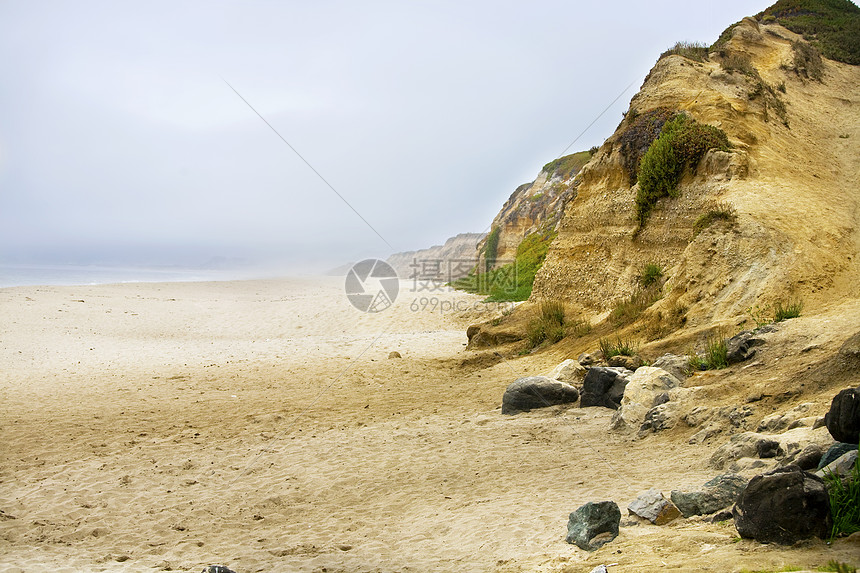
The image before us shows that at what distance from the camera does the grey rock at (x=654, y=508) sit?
486 cm

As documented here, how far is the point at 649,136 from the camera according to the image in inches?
629

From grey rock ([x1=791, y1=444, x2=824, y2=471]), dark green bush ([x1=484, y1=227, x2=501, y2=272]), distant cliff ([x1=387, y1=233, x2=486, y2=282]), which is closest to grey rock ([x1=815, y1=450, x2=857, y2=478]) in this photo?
grey rock ([x1=791, y1=444, x2=824, y2=471])

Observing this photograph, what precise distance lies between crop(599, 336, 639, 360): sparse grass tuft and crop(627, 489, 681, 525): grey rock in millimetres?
5657

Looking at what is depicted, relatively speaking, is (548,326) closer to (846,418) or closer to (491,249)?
(846,418)

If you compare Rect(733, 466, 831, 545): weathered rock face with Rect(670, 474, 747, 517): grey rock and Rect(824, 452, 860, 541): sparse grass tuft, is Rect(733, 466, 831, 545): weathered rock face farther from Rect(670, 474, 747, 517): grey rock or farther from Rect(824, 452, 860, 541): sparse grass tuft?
Rect(670, 474, 747, 517): grey rock

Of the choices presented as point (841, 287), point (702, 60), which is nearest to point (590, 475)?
point (841, 287)

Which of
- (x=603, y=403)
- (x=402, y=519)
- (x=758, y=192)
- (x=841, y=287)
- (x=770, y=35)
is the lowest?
(x=402, y=519)

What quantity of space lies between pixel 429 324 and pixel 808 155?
13.9 metres

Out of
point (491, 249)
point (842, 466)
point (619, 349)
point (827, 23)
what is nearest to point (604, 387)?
point (619, 349)

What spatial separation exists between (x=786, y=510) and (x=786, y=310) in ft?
22.2

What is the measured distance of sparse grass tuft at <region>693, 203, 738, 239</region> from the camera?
12.1 m

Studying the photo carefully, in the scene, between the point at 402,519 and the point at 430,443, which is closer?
the point at 402,519

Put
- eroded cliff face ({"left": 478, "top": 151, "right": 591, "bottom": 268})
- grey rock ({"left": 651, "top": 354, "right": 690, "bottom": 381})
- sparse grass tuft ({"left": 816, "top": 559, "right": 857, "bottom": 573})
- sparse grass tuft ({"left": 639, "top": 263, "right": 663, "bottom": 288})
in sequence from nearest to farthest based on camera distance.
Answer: sparse grass tuft ({"left": 816, "top": 559, "right": 857, "bottom": 573}) < grey rock ({"left": 651, "top": 354, "right": 690, "bottom": 381}) < sparse grass tuft ({"left": 639, "top": 263, "right": 663, "bottom": 288}) < eroded cliff face ({"left": 478, "top": 151, "right": 591, "bottom": 268})

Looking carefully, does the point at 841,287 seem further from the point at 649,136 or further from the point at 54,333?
the point at 54,333
